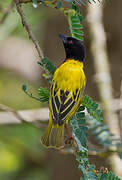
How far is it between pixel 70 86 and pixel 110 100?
146 cm

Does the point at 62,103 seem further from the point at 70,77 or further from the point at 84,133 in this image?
the point at 84,133

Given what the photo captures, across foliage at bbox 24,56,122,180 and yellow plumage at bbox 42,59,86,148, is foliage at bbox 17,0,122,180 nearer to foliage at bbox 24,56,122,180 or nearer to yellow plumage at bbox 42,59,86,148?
foliage at bbox 24,56,122,180

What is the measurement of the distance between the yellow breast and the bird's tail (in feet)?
1.25

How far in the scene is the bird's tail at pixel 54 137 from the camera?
8.89ft

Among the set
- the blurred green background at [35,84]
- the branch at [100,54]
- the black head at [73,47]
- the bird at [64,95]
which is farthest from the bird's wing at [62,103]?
the branch at [100,54]

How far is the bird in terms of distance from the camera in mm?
2773

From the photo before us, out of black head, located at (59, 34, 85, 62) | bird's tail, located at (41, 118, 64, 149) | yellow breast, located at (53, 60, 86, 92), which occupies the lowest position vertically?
bird's tail, located at (41, 118, 64, 149)

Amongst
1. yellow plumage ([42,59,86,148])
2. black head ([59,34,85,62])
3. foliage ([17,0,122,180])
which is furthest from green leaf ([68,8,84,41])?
black head ([59,34,85,62])

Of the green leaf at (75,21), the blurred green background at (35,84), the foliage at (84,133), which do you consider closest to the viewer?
the foliage at (84,133)

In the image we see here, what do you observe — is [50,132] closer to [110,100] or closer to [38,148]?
[110,100]

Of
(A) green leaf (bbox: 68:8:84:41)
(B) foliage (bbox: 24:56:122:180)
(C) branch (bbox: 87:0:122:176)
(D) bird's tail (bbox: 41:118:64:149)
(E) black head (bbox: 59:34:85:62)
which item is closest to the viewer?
(B) foliage (bbox: 24:56:122:180)

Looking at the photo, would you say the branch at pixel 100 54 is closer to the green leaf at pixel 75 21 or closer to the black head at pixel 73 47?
the black head at pixel 73 47

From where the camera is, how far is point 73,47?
11.8 ft

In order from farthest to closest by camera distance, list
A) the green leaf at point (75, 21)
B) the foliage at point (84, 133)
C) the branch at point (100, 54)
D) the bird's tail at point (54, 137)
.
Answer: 1. the branch at point (100, 54)
2. the bird's tail at point (54, 137)
3. the green leaf at point (75, 21)
4. the foliage at point (84, 133)
